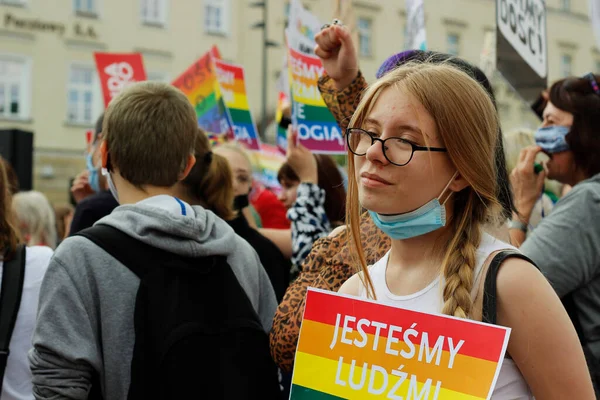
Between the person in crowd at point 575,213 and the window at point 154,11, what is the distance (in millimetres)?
22846

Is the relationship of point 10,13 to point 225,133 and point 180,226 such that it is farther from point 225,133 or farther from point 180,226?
point 180,226

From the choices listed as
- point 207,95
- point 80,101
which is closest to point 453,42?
point 80,101

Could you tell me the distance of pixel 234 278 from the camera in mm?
2287

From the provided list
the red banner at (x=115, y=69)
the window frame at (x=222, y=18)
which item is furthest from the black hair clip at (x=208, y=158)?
the window frame at (x=222, y=18)

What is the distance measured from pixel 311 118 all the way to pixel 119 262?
256 centimetres

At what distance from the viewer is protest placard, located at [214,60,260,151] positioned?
6012 mm

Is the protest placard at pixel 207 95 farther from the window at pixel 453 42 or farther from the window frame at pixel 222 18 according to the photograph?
the window at pixel 453 42

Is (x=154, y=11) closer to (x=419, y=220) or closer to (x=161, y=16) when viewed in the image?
(x=161, y=16)

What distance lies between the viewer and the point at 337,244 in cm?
217

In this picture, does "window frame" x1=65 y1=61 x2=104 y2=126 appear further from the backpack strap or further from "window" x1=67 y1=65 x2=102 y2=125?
the backpack strap

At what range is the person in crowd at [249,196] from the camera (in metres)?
4.27

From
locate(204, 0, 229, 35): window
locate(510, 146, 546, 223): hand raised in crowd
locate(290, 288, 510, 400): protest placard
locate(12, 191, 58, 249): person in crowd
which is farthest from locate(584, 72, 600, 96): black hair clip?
locate(204, 0, 229, 35): window

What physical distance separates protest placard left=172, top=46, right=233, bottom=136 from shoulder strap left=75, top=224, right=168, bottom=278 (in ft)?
12.2

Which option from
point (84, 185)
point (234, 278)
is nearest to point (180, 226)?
point (234, 278)
